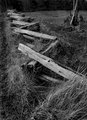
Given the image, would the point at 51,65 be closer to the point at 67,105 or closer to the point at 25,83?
the point at 25,83

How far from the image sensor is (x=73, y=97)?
212 cm

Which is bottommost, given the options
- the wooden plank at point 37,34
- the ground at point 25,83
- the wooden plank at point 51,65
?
the ground at point 25,83

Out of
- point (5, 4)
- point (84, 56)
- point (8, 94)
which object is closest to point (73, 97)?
point (8, 94)

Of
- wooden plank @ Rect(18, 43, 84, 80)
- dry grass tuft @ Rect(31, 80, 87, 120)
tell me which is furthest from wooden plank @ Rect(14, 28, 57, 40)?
dry grass tuft @ Rect(31, 80, 87, 120)

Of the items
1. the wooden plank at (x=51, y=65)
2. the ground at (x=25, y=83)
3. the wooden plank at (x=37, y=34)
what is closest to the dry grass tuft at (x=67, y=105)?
the ground at (x=25, y=83)

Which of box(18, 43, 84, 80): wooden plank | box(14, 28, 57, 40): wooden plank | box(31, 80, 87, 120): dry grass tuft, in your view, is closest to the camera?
box(31, 80, 87, 120): dry grass tuft

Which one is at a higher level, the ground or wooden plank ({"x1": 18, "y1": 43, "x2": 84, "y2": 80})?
wooden plank ({"x1": 18, "y1": 43, "x2": 84, "y2": 80})

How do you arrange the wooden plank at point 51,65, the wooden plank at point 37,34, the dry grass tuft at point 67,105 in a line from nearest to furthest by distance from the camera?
the dry grass tuft at point 67,105
the wooden plank at point 51,65
the wooden plank at point 37,34

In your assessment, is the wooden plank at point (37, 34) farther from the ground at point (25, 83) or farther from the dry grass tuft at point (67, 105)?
the dry grass tuft at point (67, 105)

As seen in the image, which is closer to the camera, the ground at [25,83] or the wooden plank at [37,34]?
the ground at [25,83]

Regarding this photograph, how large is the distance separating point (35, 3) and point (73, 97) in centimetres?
1367

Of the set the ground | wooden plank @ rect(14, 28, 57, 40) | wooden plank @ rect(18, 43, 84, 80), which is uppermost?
wooden plank @ rect(14, 28, 57, 40)

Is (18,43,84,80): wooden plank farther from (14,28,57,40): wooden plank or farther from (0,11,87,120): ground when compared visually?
(14,28,57,40): wooden plank

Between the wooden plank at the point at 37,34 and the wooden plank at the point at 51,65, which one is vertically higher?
the wooden plank at the point at 37,34
